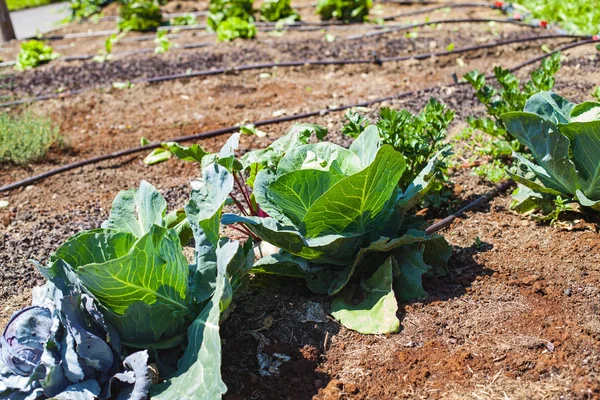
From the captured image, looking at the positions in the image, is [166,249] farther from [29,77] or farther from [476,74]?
[29,77]

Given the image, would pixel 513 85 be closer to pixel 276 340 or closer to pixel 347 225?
pixel 347 225

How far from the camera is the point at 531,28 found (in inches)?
291

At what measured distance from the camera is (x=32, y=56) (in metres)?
7.47

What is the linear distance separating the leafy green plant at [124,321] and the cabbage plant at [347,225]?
271 millimetres

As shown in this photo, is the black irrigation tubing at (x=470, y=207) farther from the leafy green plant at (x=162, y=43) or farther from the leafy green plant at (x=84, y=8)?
the leafy green plant at (x=84, y=8)

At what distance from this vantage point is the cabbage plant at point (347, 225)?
2441 millimetres

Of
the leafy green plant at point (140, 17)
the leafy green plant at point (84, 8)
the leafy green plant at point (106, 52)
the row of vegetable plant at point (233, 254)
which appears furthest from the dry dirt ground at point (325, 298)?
the leafy green plant at point (84, 8)

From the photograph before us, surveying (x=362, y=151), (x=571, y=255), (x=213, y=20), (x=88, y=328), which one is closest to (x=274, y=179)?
(x=362, y=151)

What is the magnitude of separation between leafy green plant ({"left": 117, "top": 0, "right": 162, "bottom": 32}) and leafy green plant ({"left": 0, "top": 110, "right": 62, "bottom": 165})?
160 inches

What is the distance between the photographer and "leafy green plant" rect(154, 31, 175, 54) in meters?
7.52

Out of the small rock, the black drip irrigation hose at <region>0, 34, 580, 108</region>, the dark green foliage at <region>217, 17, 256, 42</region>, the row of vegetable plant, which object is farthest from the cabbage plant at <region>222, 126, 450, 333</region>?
the dark green foliage at <region>217, 17, 256, 42</region>

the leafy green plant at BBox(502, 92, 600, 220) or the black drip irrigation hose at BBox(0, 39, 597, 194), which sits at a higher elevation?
the leafy green plant at BBox(502, 92, 600, 220)

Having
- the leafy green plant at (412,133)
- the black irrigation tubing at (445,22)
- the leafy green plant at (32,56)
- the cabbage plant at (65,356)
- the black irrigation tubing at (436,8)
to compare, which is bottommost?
the black irrigation tubing at (436,8)

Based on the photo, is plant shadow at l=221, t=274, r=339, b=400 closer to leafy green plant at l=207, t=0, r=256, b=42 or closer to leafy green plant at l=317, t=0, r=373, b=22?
leafy green plant at l=207, t=0, r=256, b=42
